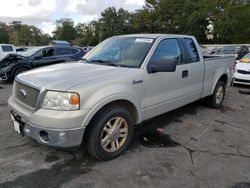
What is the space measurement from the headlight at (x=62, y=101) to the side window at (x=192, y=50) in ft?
9.28

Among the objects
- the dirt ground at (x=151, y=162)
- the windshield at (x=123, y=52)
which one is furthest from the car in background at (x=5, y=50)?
the windshield at (x=123, y=52)

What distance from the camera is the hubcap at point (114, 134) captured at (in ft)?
11.3

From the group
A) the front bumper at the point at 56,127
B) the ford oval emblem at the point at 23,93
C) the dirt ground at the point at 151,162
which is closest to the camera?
the front bumper at the point at 56,127

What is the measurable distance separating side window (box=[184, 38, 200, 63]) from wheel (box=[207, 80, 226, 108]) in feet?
4.19

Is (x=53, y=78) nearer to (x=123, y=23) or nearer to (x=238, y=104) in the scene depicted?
(x=238, y=104)

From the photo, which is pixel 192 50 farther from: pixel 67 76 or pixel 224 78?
pixel 67 76

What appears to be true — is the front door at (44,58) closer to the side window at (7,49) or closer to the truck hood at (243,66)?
the side window at (7,49)

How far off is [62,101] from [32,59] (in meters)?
8.33

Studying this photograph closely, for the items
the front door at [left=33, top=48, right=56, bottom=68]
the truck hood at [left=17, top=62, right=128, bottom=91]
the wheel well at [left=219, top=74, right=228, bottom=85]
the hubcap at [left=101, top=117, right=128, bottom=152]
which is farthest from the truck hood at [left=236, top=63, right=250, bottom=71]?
the front door at [left=33, top=48, right=56, bottom=68]

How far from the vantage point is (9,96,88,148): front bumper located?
293 cm

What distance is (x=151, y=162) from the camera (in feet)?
11.5

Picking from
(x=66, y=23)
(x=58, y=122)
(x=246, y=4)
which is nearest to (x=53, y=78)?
(x=58, y=122)

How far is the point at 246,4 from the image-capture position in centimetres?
3597

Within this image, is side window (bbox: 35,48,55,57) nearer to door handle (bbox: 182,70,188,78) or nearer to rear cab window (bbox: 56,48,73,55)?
rear cab window (bbox: 56,48,73,55)
